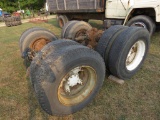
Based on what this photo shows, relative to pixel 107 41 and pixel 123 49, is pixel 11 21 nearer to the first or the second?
pixel 107 41

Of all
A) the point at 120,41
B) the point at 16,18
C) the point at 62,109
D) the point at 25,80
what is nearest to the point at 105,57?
the point at 120,41

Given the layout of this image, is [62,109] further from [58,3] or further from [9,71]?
[58,3]

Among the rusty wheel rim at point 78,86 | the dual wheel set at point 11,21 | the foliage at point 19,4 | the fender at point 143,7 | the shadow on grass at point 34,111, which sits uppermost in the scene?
the foliage at point 19,4

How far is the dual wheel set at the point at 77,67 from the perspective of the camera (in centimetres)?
178

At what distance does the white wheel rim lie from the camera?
304 cm

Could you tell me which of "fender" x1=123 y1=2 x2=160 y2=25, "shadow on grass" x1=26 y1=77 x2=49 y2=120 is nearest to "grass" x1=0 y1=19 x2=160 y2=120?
"shadow on grass" x1=26 y1=77 x2=49 y2=120

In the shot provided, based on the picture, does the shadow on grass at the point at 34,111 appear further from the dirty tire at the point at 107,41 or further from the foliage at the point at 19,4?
the foliage at the point at 19,4

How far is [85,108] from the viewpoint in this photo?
2352 mm

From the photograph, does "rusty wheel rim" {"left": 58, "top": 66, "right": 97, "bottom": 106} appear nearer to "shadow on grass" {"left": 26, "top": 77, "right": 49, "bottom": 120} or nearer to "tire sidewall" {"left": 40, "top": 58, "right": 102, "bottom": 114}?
"tire sidewall" {"left": 40, "top": 58, "right": 102, "bottom": 114}

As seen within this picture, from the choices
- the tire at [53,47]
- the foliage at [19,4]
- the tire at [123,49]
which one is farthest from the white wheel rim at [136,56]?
the foliage at [19,4]

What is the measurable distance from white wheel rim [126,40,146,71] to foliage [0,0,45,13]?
32.4 m

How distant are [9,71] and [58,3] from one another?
5992mm

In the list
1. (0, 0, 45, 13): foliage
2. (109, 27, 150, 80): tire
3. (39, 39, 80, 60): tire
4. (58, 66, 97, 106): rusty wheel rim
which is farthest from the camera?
(0, 0, 45, 13): foliage

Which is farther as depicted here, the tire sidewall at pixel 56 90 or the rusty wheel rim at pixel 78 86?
the rusty wheel rim at pixel 78 86
